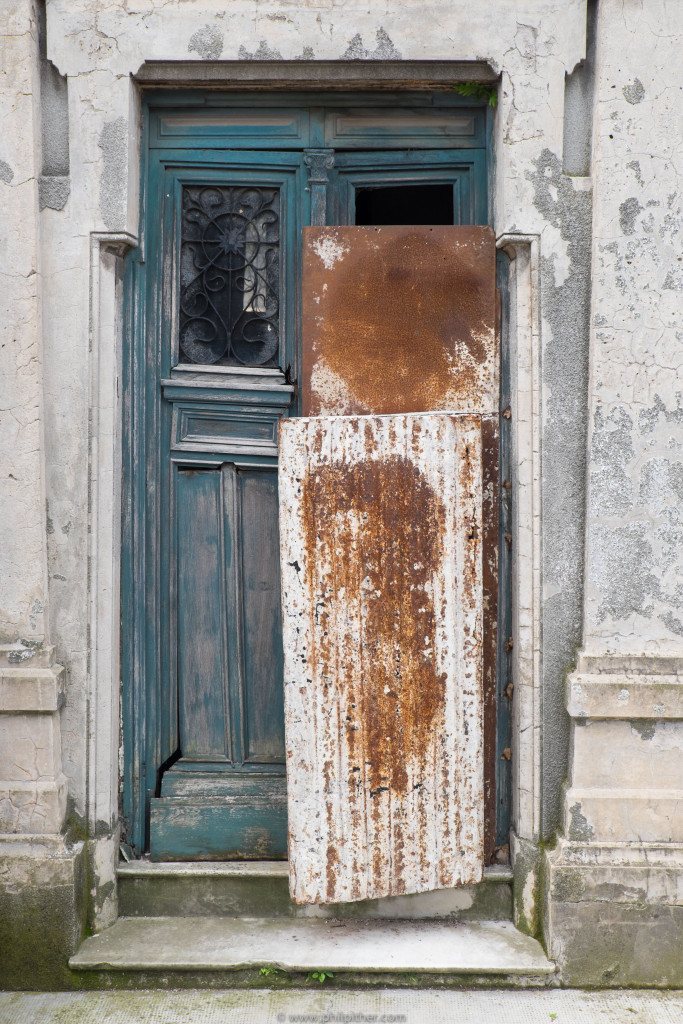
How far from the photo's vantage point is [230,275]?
316cm

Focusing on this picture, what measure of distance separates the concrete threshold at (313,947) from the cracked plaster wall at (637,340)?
1140 mm

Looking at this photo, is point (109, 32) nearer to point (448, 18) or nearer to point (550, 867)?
point (448, 18)

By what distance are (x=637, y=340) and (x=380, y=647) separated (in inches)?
54.9

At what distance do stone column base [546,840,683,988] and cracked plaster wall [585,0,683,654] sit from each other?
761mm

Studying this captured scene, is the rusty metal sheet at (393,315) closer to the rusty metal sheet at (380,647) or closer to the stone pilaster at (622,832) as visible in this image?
the rusty metal sheet at (380,647)

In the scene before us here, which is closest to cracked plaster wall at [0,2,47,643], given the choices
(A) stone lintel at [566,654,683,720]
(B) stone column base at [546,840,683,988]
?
(A) stone lintel at [566,654,683,720]

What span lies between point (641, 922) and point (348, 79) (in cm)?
318

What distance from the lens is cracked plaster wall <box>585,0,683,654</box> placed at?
2.78 metres

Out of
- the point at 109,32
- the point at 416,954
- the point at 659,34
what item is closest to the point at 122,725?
the point at 416,954

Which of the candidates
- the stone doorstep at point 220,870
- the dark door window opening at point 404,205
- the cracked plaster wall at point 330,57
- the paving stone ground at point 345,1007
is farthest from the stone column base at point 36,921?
the dark door window opening at point 404,205

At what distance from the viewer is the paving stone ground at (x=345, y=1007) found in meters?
2.64

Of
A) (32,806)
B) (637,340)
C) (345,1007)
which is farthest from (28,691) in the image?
(637,340)

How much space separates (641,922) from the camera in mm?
2793

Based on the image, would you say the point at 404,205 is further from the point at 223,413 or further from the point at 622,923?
the point at 622,923
